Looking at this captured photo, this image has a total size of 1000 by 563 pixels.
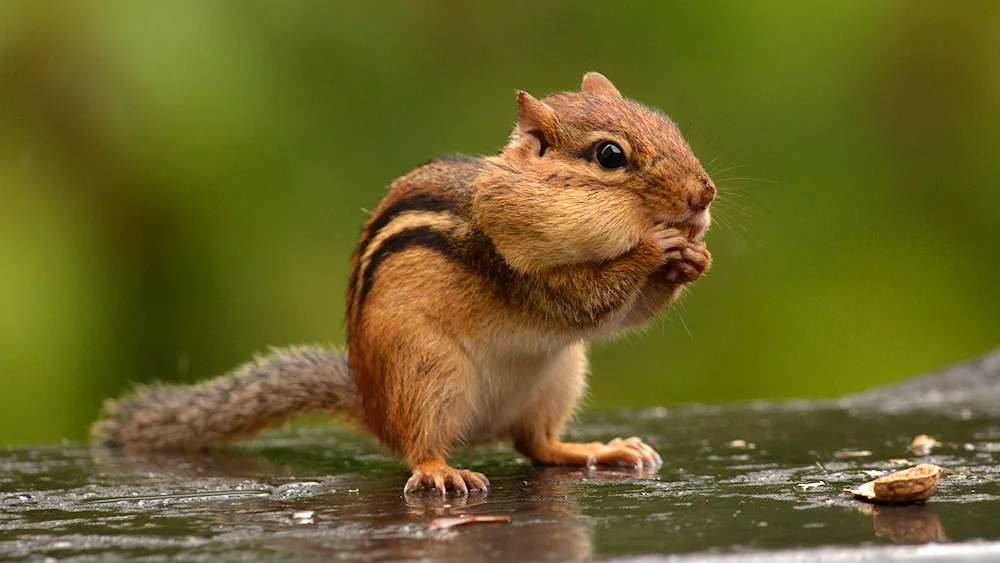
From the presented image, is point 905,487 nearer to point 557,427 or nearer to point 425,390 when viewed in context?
point 425,390

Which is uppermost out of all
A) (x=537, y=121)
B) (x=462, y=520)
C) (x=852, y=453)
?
(x=537, y=121)

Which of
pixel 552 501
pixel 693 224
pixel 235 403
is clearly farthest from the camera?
pixel 235 403

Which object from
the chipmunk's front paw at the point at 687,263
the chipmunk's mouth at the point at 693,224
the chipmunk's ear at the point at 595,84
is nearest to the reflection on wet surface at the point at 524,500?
the chipmunk's front paw at the point at 687,263

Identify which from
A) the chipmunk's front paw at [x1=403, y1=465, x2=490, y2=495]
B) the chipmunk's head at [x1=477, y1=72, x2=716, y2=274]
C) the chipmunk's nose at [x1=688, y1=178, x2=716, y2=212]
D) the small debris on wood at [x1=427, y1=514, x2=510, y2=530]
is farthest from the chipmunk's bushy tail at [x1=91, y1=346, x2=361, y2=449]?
the small debris on wood at [x1=427, y1=514, x2=510, y2=530]

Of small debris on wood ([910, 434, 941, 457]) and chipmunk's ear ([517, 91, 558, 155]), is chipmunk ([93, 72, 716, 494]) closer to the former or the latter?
chipmunk's ear ([517, 91, 558, 155])

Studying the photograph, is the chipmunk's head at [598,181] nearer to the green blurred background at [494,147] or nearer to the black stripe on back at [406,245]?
the black stripe on back at [406,245]

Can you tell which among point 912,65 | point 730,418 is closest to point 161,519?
point 730,418

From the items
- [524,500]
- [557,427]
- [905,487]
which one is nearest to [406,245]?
[557,427]
